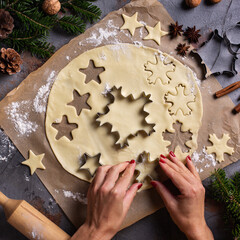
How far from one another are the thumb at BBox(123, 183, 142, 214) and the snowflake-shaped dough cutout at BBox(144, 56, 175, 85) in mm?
460

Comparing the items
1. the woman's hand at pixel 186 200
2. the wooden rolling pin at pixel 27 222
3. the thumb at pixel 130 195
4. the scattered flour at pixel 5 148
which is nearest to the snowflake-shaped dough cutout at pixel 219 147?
the woman's hand at pixel 186 200

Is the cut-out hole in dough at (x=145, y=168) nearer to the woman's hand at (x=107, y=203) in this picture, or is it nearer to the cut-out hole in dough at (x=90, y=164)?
the woman's hand at (x=107, y=203)

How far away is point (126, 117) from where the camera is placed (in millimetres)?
1196

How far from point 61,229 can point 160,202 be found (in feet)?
1.43

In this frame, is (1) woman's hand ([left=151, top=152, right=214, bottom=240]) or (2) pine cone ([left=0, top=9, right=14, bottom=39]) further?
(1) woman's hand ([left=151, top=152, right=214, bottom=240])

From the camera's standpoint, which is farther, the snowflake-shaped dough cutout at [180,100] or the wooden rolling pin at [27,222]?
the snowflake-shaped dough cutout at [180,100]

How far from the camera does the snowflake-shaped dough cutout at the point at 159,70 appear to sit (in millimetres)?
1229

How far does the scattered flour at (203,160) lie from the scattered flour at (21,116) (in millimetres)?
731

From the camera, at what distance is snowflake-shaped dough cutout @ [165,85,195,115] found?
124cm

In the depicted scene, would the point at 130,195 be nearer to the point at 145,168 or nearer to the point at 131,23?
the point at 145,168

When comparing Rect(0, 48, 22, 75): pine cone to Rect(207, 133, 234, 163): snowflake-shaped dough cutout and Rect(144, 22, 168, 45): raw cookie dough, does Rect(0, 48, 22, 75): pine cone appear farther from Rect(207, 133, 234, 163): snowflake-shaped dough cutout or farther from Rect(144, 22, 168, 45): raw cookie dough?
Rect(207, 133, 234, 163): snowflake-shaped dough cutout

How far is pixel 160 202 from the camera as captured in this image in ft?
3.99

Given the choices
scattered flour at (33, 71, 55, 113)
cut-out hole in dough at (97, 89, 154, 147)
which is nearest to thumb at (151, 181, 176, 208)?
cut-out hole in dough at (97, 89, 154, 147)

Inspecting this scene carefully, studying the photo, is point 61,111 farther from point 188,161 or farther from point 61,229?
point 188,161
